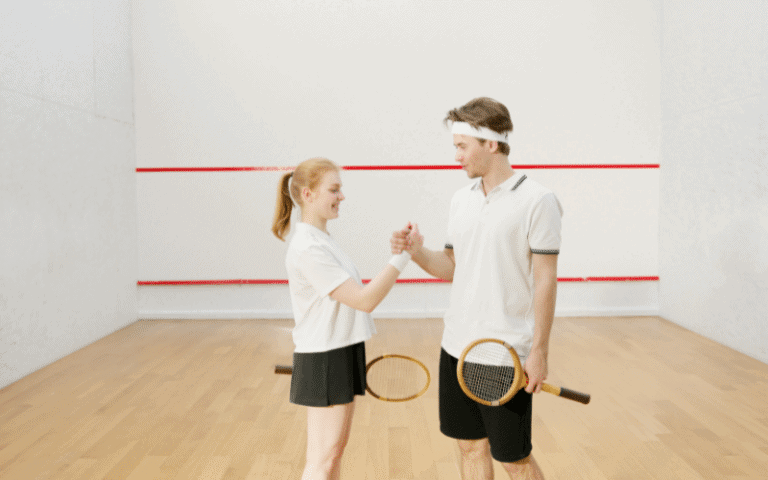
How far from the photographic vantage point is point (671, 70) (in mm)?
4430

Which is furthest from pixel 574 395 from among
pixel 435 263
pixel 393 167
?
pixel 393 167

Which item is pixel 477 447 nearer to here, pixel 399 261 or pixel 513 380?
pixel 513 380

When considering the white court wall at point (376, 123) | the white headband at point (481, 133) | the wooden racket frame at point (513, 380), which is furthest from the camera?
the white court wall at point (376, 123)

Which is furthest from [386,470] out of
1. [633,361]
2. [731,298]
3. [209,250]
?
[209,250]

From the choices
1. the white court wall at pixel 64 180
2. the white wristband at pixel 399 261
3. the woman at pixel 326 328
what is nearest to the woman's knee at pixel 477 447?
the woman at pixel 326 328

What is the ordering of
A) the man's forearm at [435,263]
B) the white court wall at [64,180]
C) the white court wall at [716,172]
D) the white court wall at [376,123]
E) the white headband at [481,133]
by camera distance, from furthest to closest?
the white court wall at [376,123]
the white court wall at [716,172]
the white court wall at [64,180]
the man's forearm at [435,263]
the white headband at [481,133]

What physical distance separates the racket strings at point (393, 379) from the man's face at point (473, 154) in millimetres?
586

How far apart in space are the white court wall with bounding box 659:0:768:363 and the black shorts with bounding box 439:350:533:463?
263cm

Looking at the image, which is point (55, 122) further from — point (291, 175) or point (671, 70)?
point (671, 70)

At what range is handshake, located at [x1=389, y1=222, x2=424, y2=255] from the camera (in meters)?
1.36

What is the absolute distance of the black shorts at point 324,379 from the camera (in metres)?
1.31

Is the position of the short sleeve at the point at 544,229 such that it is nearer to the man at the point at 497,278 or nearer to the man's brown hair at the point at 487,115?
the man at the point at 497,278

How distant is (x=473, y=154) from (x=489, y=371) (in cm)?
50

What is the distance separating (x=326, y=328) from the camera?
→ 1327 mm
